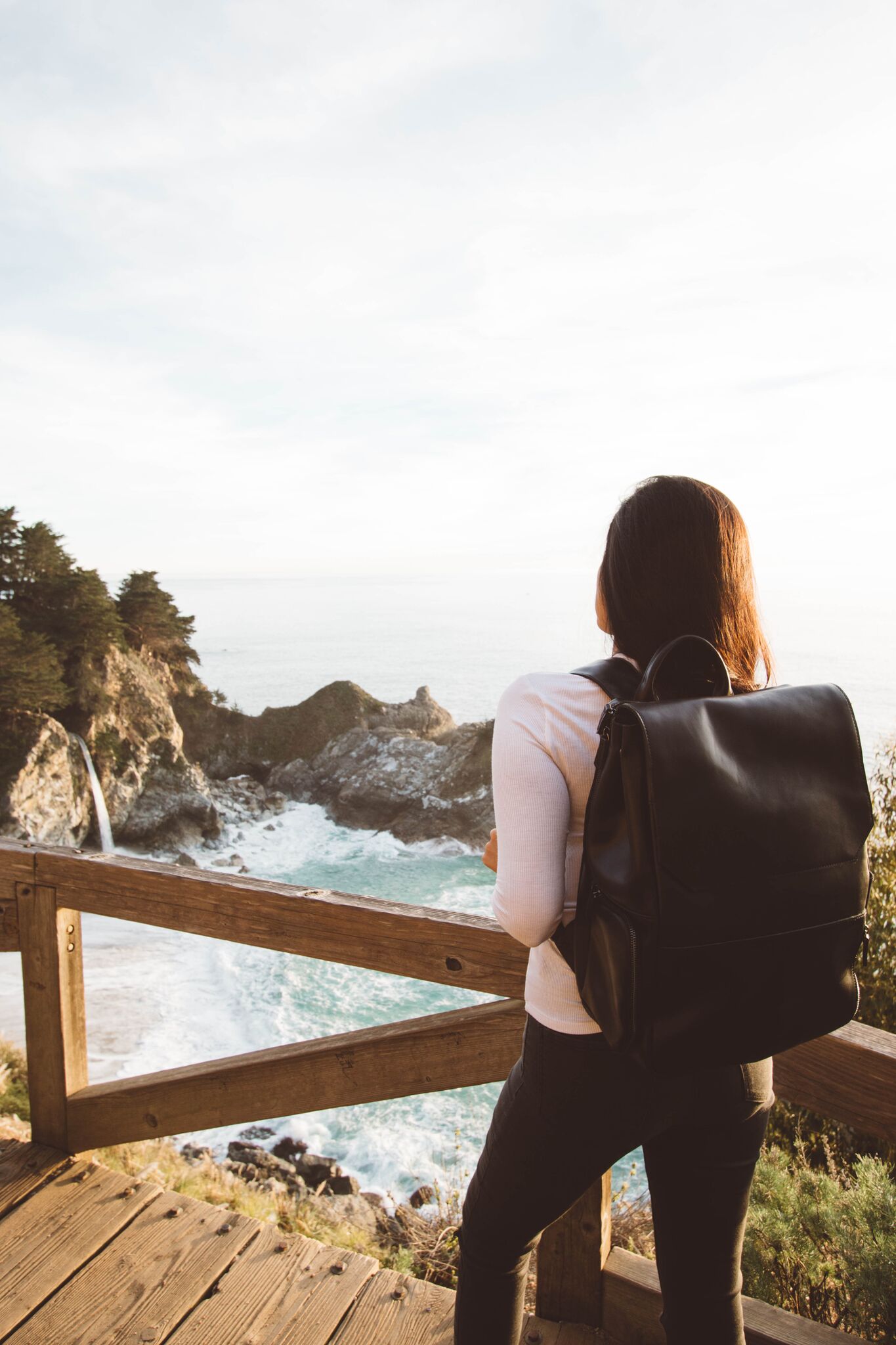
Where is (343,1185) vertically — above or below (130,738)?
below

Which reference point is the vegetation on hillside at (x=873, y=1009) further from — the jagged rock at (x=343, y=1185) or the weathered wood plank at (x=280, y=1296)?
the weathered wood plank at (x=280, y=1296)

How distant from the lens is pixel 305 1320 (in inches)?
66.7

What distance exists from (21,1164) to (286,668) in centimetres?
4039

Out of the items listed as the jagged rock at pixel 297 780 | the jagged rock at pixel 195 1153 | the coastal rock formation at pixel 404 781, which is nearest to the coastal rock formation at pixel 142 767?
the jagged rock at pixel 297 780

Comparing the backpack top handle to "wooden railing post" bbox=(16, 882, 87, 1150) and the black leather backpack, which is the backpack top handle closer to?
the black leather backpack

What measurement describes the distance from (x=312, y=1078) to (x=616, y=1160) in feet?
3.25

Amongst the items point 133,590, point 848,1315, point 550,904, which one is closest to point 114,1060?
point 848,1315

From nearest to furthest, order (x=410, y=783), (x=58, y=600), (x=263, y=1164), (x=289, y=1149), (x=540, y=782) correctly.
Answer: (x=540, y=782) < (x=263, y=1164) < (x=289, y=1149) < (x=58, y=600) < (x=410, y=783)

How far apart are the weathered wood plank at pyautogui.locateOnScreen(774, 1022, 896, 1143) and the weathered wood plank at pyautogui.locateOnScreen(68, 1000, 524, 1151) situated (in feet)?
1.66

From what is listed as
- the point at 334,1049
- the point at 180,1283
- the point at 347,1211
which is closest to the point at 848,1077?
the point at 334,1049

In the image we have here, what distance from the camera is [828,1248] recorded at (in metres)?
2.57

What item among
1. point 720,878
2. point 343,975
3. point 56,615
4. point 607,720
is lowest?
point 343,975

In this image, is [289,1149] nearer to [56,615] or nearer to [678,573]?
[678,573]

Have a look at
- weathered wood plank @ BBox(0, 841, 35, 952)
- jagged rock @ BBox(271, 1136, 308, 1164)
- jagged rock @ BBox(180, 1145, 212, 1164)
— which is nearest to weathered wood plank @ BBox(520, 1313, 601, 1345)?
weathered wood plank @ BBox(0, 841, 35, 952)
